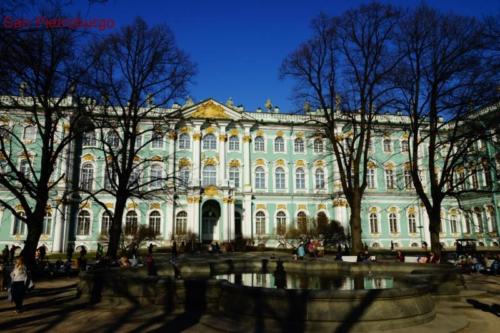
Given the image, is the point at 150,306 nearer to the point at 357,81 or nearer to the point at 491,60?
the point at 491,60

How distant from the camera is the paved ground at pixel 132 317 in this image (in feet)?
24.8

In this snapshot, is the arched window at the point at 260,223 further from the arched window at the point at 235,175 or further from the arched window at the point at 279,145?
the arched window at the point at 279,145

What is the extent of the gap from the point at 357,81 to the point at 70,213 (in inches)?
1104

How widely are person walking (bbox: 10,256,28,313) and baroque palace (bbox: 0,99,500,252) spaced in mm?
25522

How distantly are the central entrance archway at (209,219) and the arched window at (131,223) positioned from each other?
651 centimetres

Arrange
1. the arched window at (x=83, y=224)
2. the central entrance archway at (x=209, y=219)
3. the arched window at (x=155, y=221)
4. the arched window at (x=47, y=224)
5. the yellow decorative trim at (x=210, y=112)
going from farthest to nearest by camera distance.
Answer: the yellow decorative trim at (x=210, y=112), the central entrance archway at (x=209, y=219), the arched window at (x=155, y=221), the arched window at (x=83, y=224), the arched window at (x=47, y=224)

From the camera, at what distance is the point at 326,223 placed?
1420 inches

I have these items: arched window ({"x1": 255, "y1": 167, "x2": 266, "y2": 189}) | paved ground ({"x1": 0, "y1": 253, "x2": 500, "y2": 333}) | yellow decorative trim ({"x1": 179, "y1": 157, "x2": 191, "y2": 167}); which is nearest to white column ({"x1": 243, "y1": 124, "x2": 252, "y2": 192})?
arched window ({"x1": 255, "y1": 167, "x2": 266, "y2": 189})

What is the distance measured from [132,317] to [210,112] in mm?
31829

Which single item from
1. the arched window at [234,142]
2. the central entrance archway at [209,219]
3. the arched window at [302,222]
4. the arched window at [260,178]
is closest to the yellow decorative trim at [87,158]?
the central entrance archway at [209,219]

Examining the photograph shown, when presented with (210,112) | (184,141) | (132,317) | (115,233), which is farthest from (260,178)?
(132,317)

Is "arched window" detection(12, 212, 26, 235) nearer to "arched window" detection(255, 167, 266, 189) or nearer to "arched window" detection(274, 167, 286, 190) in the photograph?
"arched window" detection(255, 167, 266, 189)

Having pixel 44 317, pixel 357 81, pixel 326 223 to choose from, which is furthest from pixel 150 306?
pixel 326 223

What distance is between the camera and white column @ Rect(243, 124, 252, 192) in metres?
38.2
